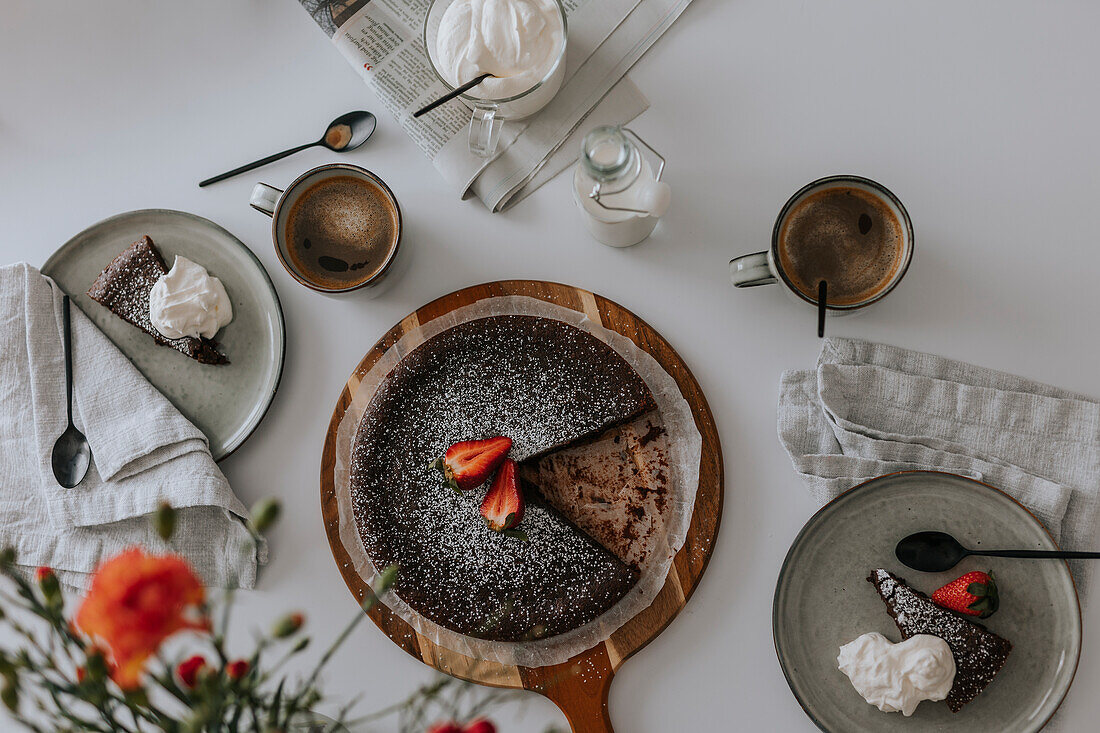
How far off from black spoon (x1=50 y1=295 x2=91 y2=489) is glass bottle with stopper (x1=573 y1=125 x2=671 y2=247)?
1292 millimetres

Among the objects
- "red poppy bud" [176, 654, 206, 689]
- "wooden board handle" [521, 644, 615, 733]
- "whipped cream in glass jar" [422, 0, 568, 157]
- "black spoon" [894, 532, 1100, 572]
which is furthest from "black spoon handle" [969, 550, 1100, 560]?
"red poppy bud" [176, 654, 206, 689]

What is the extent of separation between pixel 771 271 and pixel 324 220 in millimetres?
1066

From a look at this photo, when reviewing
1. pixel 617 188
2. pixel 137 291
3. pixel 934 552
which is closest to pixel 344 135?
pixel 137 291

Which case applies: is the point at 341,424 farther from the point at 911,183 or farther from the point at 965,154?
the point at 965,154

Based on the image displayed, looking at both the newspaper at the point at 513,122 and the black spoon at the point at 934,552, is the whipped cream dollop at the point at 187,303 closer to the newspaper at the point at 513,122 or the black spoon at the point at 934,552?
the newspaper at the point at 513,122

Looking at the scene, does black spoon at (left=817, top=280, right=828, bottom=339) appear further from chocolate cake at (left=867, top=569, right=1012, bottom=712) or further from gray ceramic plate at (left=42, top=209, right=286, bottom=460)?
→ gray ceramic plate at (left=42, top=209, right=286, bottom=460)

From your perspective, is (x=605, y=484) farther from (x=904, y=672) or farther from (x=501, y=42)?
(x=501, y=42)

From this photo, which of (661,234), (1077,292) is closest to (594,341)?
(661,234)

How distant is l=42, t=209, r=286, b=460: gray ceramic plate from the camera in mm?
1907

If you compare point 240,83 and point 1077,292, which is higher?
point 240,83

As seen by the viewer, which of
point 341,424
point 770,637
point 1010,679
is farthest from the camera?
point 341,424

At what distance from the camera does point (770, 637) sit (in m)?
1.81

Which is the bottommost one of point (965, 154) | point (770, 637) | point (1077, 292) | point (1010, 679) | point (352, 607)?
point (1010, 679)

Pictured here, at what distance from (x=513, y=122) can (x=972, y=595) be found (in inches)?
59.1
